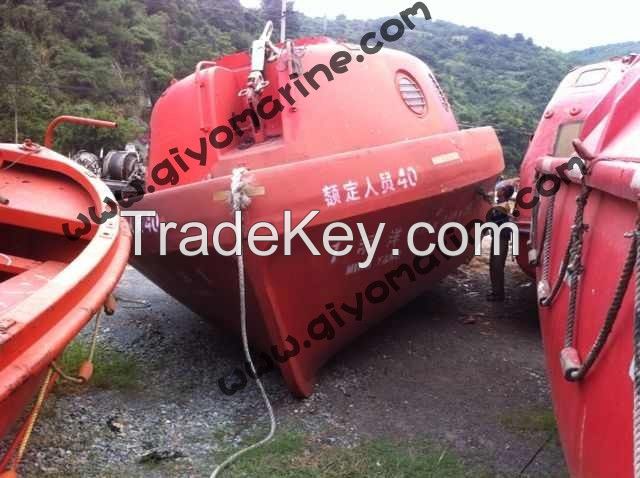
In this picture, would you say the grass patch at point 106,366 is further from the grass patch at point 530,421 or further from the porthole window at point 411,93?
the porthole window at point 411,93

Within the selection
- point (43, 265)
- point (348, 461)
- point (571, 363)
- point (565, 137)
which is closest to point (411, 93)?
point (565, 137)

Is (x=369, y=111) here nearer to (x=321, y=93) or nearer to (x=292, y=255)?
(x=321, y=93)

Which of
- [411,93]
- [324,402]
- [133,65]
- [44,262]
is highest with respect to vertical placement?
[411,93]

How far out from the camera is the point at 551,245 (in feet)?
9.08

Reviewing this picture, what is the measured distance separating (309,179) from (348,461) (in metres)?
1.28

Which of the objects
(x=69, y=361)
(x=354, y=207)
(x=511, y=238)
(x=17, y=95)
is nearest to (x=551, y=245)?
(x=354, y=207)

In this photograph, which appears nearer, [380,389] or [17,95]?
[380,389]

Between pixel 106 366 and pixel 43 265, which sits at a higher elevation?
pixel 43 265

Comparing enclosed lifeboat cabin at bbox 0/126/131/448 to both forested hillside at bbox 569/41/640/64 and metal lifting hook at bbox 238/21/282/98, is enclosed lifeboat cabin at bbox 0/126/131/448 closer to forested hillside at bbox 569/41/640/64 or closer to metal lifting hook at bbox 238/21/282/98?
metal lifting hook at bbox 238/21/282/98

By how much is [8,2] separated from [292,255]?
713 inches

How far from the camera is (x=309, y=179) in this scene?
9.45 feet

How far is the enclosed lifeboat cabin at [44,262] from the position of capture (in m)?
1.77

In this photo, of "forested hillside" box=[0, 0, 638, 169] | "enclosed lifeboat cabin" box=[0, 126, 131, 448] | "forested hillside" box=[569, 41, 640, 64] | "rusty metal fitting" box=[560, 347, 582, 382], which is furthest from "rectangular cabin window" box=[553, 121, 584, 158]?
"forested hillside" box=[569, 41, 640, 64]

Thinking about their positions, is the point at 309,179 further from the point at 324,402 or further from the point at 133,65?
the point at 133,65
